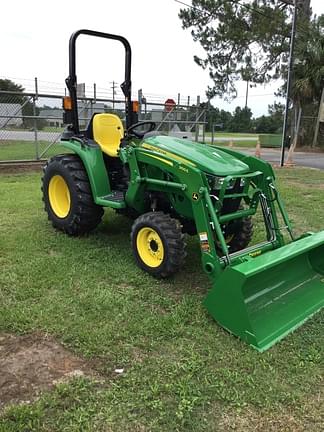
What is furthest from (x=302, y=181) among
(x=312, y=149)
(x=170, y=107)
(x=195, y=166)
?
(x=312, y=149)

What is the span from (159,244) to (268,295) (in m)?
1.02

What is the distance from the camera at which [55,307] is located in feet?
10.5

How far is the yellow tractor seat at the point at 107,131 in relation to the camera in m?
4.85

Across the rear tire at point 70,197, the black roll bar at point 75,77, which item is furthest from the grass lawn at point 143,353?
the black roll bar at point 75,77

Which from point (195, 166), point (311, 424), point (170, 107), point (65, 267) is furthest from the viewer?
point (170, 107)

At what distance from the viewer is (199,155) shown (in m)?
3.72

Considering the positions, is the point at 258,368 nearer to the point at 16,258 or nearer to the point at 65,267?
the point at 65,267

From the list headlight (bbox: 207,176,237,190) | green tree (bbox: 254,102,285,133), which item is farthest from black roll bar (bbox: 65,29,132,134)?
green tree (bbox: 254,102,285,133)

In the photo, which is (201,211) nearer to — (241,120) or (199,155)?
(199,155)

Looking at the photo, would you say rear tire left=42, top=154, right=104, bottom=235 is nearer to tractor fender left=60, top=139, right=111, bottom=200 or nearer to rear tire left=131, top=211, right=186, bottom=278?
tractor fender left=60, top=139, right=111, bottom=200

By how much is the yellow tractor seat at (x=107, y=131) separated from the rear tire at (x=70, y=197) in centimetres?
35

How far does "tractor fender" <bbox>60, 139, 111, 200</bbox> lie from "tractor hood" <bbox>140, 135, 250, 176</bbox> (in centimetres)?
69

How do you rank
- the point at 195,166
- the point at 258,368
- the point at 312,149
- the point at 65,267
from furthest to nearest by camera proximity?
the point at 312,149, the point at 65,267, the point at 195,166, the point at 258,368

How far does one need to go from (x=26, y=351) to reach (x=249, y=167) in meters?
2.56
